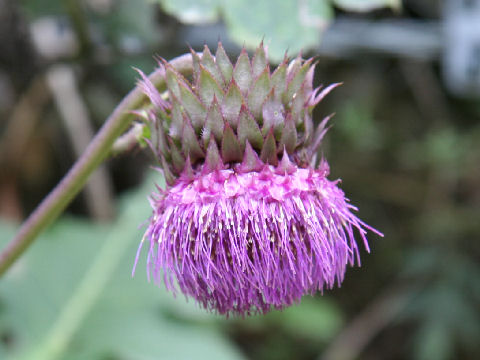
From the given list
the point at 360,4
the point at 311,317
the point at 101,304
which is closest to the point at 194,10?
the point at 360,4

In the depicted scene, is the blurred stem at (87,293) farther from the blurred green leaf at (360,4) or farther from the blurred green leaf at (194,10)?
the blurred green leaf at (360,4)

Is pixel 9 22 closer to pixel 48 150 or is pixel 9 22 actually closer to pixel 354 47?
pixel 48 150

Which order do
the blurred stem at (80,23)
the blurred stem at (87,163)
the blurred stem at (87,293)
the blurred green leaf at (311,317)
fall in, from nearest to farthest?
the blurred stem at (87,163) → the blurred stem at (87,293) → the blurred stem at (80,23) → the blurred green leaf at (311,317)

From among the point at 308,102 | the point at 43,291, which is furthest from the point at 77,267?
the point at 308,102

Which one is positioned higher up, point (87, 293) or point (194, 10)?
point (194, 10)

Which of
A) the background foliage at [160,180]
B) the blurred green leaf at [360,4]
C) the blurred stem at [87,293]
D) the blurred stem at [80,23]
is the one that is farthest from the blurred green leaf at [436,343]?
the blurred stem at [80,23]

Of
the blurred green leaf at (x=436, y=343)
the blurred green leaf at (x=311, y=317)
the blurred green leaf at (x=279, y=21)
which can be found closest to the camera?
the blurred green leaf at (x=279, y=21)

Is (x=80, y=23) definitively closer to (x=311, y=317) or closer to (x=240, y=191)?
(x=240, y=191)
